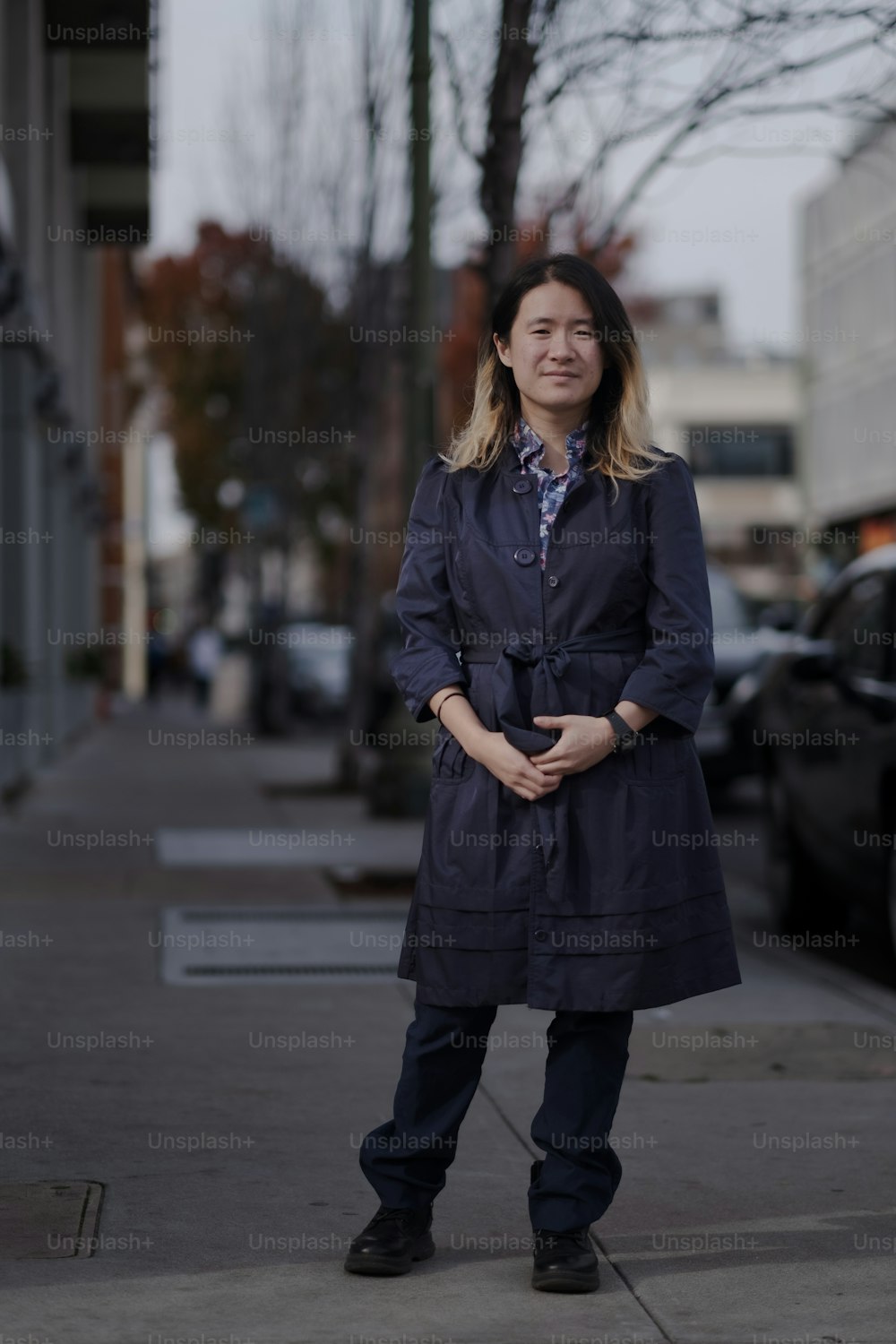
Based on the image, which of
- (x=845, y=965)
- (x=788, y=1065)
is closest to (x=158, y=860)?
(x=845, y=965)

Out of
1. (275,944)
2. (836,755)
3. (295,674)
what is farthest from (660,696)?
(295,674)

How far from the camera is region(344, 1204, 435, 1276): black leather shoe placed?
4.29 metres

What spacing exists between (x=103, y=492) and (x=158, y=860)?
24.2 metres

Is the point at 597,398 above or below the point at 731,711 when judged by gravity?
above

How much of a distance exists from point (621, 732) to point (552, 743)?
13 centimetres

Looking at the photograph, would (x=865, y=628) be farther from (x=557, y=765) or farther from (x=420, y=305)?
(x=557, y=765)

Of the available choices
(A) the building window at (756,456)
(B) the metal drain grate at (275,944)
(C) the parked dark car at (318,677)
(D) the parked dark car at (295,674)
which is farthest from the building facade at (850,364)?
(B) the metal drain grate at (275,944)

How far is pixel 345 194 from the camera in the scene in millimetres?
20125

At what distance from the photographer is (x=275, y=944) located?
351 inches

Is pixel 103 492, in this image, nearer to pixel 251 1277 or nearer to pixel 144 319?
pixel 144 319

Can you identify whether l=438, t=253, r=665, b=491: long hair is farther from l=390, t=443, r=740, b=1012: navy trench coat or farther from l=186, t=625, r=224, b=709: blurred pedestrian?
l=186, t=625, r=224, b=709: blurred pedestrian

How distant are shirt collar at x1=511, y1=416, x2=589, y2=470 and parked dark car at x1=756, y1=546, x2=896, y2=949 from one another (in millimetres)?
3867

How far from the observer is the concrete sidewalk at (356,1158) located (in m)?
4.08

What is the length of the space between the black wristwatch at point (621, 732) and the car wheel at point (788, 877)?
5582mm
